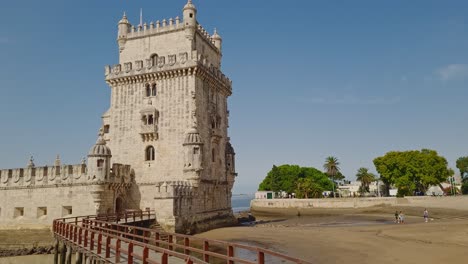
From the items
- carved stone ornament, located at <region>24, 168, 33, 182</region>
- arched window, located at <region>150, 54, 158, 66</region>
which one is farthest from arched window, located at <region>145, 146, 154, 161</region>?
carved stone ornament, located at <region>24, 168, 33, 182</region>

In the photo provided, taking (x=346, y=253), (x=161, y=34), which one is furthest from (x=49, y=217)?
(x=346, y=253)

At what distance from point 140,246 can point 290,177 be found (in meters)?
80.2

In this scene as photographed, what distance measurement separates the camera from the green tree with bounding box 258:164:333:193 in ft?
301

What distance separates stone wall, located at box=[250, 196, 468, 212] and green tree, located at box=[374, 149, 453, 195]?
561 cm

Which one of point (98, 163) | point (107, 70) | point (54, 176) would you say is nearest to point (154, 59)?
point (107, 70)

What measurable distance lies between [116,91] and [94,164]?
9.56m

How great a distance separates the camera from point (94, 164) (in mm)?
29328

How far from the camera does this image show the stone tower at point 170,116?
1289 inches

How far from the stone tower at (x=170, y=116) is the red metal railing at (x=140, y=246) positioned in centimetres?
445

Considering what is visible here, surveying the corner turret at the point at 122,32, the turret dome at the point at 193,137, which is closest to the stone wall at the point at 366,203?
the turret dome at the point at 193,137

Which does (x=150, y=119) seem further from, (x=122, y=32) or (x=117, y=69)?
(x=122, y=32)

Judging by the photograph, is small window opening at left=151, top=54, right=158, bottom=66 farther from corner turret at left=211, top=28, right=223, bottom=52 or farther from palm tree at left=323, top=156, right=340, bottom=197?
palm tree at left=323, top=156, right=340, bottom=197

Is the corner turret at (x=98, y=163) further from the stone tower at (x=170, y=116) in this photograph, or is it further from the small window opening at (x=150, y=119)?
the small window opening at (x=150, y=119)

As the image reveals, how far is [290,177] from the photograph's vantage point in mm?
92188
